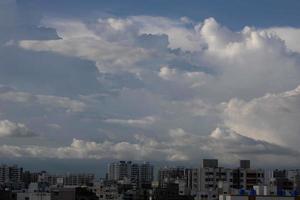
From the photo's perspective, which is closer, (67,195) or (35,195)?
(35,195)

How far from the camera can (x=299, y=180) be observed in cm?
12481

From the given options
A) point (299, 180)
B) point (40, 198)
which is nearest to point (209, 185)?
point (299, 180)

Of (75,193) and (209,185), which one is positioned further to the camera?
(209,185)

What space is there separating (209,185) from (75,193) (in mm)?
24609

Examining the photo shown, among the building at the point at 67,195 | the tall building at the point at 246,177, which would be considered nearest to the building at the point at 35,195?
the building at the point at 67,195

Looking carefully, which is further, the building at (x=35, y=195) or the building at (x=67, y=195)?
the building at (x=67, y=195)

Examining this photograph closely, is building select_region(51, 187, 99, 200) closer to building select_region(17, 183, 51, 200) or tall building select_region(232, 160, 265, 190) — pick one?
building select_region(17, 183, 51, 200)

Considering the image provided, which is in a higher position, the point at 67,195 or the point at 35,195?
the point at 67,195

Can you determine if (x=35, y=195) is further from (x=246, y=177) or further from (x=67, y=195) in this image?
(x=246, y=177)

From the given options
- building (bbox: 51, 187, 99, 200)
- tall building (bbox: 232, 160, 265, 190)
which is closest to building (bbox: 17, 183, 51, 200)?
building (bbox: 51, 187, 99, 200)

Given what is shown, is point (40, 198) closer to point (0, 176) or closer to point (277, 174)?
point (277, 174)

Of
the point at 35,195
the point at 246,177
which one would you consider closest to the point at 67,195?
the point at 35,195

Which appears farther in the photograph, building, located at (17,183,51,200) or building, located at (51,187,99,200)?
building, located at (51,187,99,200)

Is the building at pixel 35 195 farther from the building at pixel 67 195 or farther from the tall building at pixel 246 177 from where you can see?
the tall building at pixel 246 177
